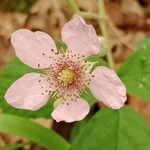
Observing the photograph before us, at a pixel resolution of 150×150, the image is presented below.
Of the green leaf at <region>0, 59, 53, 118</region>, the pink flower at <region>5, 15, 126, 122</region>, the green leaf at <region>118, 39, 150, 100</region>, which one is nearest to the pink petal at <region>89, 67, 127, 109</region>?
the pink flower at <region>5, 15, 126, 122</region>

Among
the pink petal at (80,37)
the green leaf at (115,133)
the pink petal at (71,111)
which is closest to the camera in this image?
A: the pink petal at (80,37)

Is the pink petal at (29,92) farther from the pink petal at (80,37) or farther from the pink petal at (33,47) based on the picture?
the pink petal at (80,37)

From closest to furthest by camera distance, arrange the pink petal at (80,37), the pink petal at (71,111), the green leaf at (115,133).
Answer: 1. the pink petal at (80,37)
2. the pink petal at (71,111)
3. the green leaf at (115,133)

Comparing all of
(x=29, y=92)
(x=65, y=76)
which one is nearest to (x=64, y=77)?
(x=65, y=76)

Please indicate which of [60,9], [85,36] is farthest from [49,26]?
[85,36]

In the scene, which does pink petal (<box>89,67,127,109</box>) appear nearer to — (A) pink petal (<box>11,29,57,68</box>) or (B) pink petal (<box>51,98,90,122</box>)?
(B) pink petal (<box>51,98,90,122</box>)

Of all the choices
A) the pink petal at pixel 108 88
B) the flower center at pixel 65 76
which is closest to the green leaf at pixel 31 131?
the flower center at pixel 65 76
